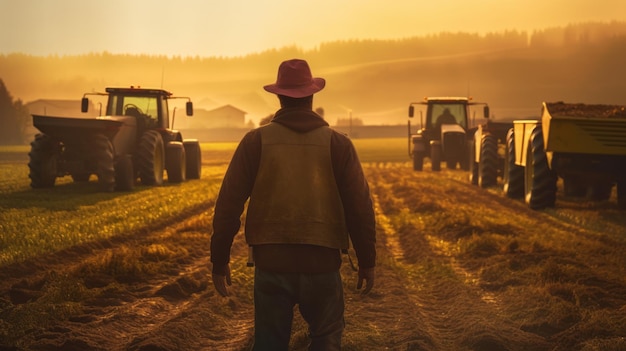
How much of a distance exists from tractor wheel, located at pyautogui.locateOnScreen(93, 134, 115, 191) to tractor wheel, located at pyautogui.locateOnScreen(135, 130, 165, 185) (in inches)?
69.0

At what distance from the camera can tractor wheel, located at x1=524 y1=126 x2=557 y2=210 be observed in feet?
48.3

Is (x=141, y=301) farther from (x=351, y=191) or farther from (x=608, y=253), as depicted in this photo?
(x=608, y=253)

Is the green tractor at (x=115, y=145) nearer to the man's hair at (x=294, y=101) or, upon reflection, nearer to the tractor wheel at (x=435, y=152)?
the tractor wheel at (x=435, y=152)

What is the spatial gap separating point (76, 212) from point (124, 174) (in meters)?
4.69

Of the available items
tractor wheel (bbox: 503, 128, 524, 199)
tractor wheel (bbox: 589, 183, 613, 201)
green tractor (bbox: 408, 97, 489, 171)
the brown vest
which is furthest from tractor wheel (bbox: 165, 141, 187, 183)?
the brown vest

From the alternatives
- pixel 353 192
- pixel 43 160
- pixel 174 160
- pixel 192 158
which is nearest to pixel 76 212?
pixel 43 160

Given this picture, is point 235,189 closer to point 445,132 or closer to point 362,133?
point 445,132

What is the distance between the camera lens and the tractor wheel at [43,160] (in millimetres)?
19016

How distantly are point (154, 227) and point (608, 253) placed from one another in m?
7.47

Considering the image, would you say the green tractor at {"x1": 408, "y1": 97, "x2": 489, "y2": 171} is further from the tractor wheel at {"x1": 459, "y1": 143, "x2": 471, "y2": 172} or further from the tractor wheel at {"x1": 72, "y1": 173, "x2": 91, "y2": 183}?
the tractor wheel at {"x1": 72, "y1": 173, "x2": 91, "y2": 183}

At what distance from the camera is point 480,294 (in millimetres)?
8172

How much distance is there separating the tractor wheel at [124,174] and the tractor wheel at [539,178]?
32.3 ft

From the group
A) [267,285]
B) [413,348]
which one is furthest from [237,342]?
[267,285]

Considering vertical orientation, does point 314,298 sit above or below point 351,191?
below
